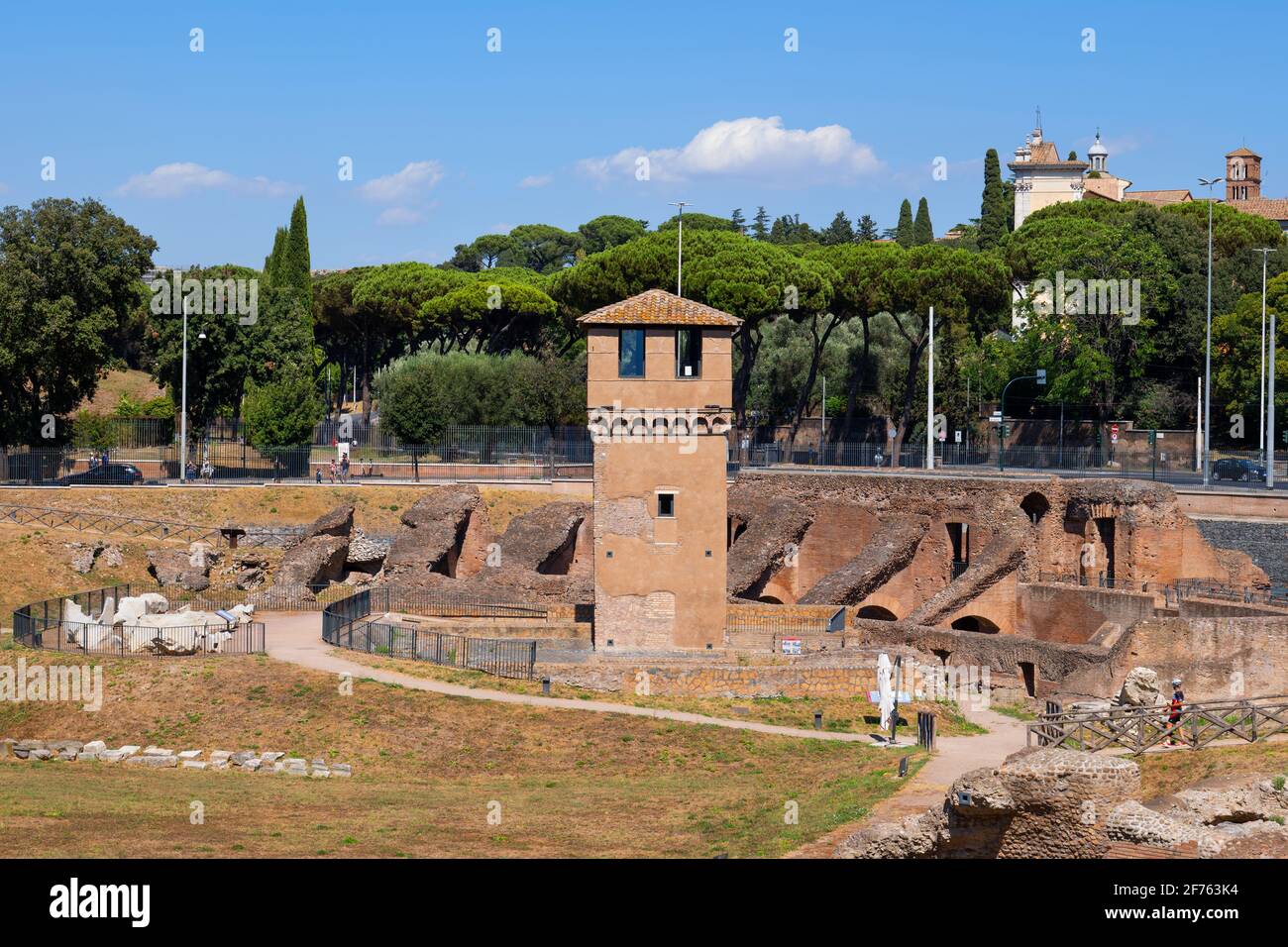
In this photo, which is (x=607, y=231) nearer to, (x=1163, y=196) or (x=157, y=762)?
(x=1163, y=196)

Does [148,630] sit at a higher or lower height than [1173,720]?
higher

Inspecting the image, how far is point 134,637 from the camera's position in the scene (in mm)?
31469

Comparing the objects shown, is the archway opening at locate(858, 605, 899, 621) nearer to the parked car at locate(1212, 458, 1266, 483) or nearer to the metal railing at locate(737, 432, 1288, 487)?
the metal railing at locate(737, 432, 1288, 487)

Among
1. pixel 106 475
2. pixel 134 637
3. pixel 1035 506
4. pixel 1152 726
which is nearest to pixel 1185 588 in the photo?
pixel 1035 506

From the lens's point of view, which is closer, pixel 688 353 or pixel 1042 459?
pixel 688 353

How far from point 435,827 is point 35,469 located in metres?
39.1

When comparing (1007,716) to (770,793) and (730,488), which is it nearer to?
(770,793)

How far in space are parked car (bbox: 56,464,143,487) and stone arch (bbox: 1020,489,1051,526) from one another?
32.7m

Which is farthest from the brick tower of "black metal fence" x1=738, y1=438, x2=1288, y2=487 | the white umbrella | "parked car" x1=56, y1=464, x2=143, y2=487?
"black metal fence" x1=738, y1=438, x2=1288, y2=487

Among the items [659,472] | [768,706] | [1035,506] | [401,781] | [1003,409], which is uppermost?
[1003,409]

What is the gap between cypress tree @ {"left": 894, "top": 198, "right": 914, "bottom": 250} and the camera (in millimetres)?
129538

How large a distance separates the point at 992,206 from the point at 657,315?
97908mm

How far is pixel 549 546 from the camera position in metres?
46.0
